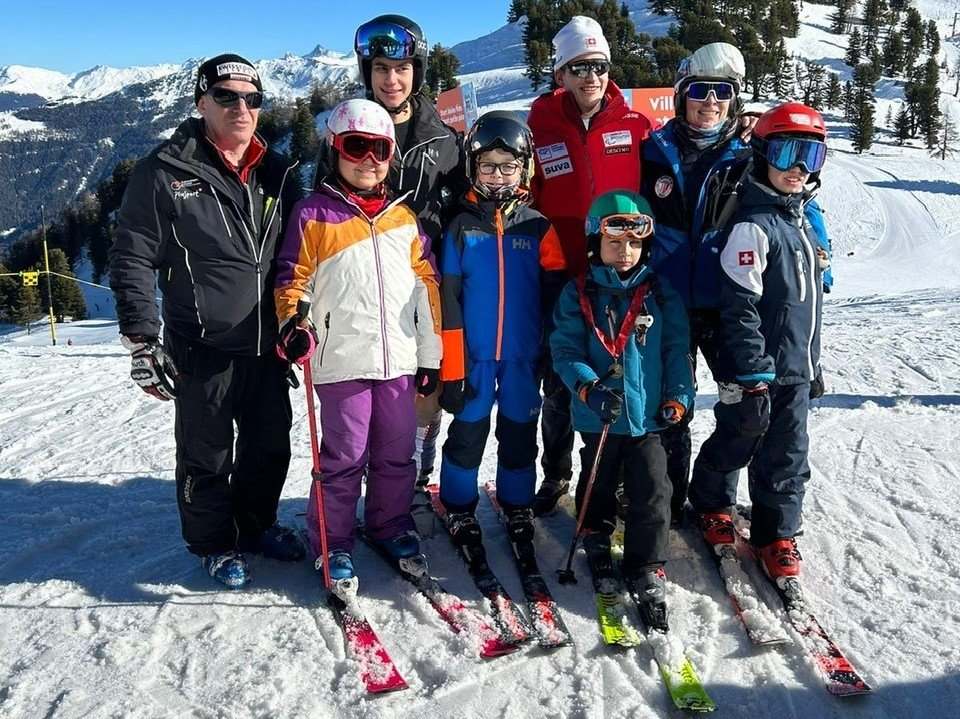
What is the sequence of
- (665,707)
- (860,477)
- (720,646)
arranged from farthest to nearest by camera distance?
(860,477), (720,646), (665,707)

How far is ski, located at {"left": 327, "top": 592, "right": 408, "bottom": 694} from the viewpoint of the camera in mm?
2721

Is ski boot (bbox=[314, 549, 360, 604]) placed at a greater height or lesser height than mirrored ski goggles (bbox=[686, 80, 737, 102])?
lesser

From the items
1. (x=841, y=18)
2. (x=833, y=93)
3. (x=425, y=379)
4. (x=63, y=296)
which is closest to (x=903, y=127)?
(x=833, y=93)

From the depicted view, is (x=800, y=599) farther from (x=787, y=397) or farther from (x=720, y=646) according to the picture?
(x=787, y=397)

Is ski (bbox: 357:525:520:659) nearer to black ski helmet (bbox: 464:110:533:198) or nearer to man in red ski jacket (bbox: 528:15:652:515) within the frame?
man in red ski jacket (bbox: 528:15:652:515)

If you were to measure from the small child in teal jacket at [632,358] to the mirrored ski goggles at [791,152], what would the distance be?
0.61 metres

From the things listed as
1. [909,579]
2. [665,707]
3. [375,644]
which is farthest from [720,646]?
[375,644]

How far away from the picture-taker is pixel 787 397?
3.25 meters

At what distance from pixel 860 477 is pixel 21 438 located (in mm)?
6746

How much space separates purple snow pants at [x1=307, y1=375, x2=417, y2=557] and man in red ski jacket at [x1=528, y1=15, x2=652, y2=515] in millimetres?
865

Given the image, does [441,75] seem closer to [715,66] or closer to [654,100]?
[654,100]

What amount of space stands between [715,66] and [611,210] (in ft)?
3.25

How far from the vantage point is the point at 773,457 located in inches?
130

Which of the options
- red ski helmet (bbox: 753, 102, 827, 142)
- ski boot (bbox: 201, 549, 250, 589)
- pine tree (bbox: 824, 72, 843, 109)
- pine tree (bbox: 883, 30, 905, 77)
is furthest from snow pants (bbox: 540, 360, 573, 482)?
pine tree (bbox: 883, 30, 905, 77)
